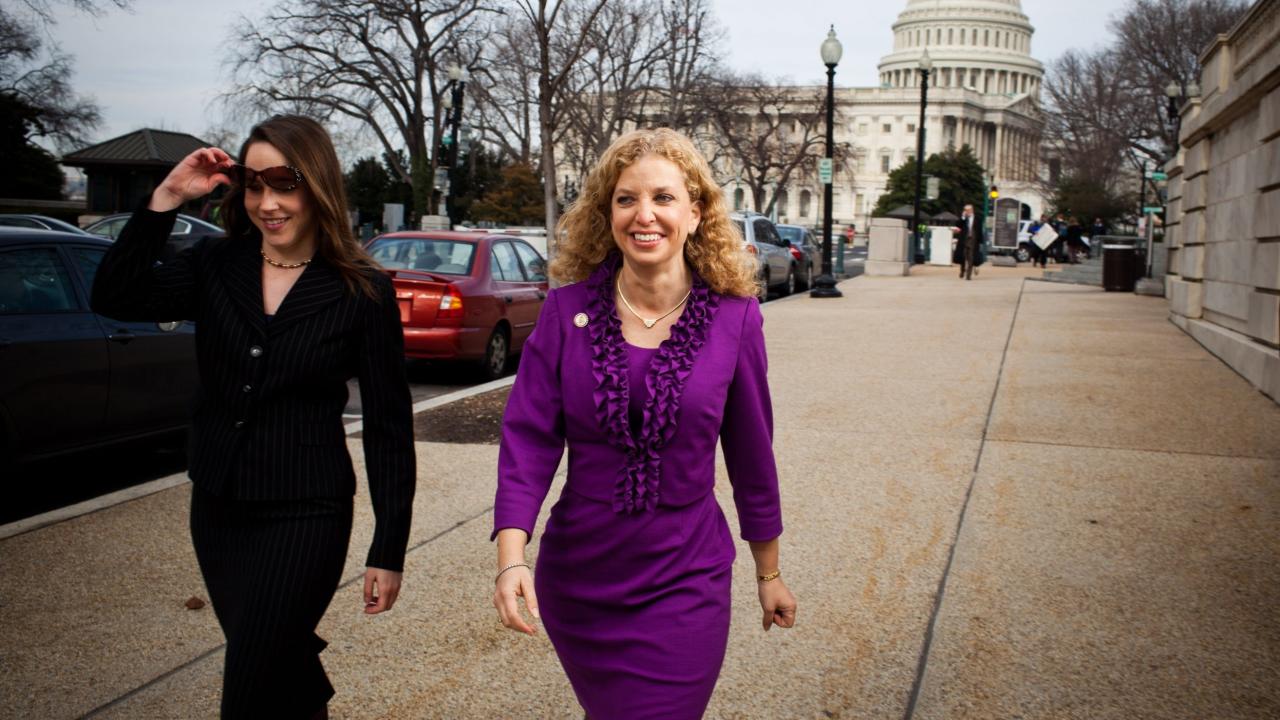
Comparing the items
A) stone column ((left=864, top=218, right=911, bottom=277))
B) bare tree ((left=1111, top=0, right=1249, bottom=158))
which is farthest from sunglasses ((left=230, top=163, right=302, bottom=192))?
bare tree ((left=1111, top=0, right=1249, bottom=158))

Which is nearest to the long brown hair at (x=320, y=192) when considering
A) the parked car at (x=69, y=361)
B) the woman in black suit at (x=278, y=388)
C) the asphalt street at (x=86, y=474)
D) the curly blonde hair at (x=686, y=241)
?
the woman in black suit at (x=278, y=388)

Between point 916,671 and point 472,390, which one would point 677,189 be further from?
point 472,390

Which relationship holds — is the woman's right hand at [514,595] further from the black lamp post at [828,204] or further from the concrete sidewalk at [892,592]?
the black lamp post at [828,204]

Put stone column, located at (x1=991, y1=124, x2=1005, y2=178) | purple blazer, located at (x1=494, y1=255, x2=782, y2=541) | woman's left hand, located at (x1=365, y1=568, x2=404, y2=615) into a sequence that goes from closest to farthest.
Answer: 1. purple blazer, located at (x1=494, y1=255, x2=782, y2=541)
2. woman's left hand, located at (x1=365, y1=568, x2=404, y2=615)
3. stone column, located at (x1=991, y1=124, x2=1005, y2=178)

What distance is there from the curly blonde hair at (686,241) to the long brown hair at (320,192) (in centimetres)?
48

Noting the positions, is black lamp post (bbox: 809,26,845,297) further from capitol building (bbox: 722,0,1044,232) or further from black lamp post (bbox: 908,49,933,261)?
capitol building (bbox: 722,0,1044,232)

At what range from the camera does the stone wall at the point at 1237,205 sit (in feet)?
34.8

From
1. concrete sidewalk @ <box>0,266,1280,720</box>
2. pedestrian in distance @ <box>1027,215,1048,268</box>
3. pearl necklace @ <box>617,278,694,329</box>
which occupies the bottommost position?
concrete sidewalk @ <box>0,266,1280,720</box>

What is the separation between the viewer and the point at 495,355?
41.6ft

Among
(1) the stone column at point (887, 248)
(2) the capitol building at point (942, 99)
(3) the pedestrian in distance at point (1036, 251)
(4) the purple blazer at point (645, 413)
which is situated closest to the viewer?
(4) the purple blazer at point (645, 413)

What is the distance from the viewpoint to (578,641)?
8.39ft

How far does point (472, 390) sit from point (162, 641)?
617 centimetres

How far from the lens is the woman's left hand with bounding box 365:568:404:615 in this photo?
109 inches

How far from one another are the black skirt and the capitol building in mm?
118986
